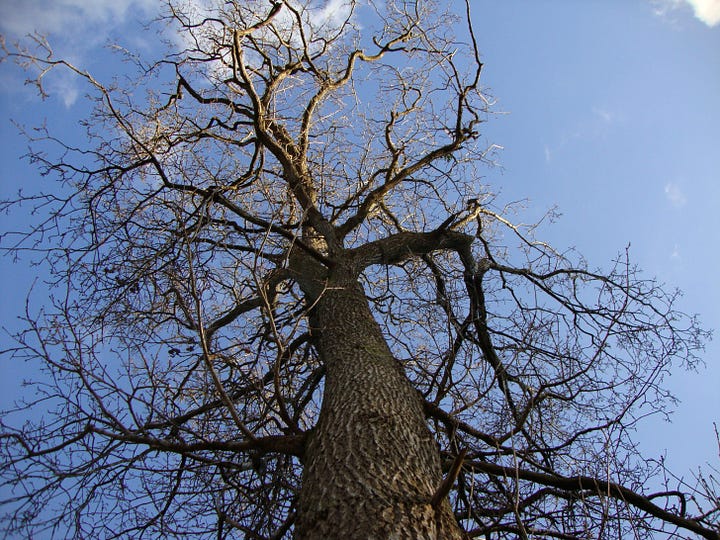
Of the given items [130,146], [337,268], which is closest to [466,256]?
[337,268]

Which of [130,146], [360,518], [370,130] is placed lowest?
[360,518]

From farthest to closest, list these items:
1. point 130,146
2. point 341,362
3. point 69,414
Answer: point 130,146 < point 341,362 < point 69,414

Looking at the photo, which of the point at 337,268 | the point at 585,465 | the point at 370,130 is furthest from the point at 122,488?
the point at 370,130

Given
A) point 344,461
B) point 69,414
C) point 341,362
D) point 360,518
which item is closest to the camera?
point 360,518

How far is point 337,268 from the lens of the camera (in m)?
4.19

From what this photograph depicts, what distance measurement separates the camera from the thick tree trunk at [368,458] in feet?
5.67

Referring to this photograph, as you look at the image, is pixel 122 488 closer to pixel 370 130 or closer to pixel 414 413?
pixel 414 413

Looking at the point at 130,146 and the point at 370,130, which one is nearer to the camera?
the point at 130,146

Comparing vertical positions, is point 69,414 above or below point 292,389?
below

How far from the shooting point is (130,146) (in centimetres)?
457

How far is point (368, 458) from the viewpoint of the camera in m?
2.07

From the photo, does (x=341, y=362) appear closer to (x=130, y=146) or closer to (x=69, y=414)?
(x=69, y=414)

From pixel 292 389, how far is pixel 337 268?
40.7 inches

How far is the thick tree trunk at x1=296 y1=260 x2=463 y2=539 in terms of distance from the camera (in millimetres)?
1729
